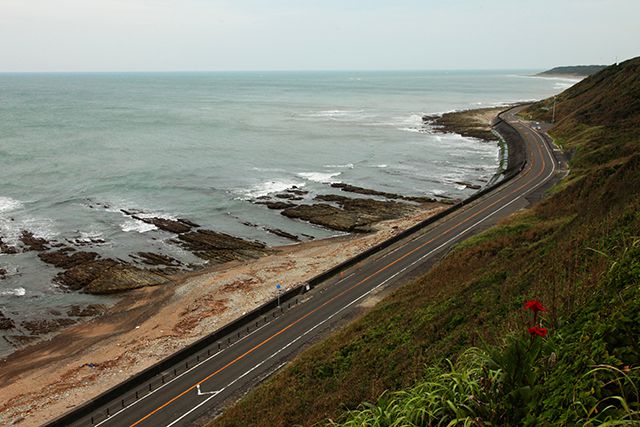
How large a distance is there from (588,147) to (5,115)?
150m

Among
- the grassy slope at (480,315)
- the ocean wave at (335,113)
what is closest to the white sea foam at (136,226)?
the grassy slope at (480,315)

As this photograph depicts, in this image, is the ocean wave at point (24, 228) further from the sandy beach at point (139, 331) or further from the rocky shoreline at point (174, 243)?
Result: the sandy beach at point (139, 331)

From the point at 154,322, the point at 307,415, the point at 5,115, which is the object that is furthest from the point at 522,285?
the point at 5,115

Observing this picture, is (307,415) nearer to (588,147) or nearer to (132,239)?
(132,239)

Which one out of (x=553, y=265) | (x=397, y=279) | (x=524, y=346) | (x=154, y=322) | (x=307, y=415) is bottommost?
(x=154, y=322)

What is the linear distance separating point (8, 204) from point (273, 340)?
48053 millimetres

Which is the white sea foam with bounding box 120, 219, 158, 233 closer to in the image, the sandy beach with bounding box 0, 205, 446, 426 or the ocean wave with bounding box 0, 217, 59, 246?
the ocean wave with bounding box 0, 217, 59, 246

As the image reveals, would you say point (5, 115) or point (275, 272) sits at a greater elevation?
point (5, 115)

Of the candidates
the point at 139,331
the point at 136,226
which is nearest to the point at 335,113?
the point at 136,226

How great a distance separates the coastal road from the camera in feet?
72.1

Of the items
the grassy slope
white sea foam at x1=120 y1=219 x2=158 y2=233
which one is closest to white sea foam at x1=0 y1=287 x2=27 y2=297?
white sea foam at x1=120 y1=219 x2=158 y2=233

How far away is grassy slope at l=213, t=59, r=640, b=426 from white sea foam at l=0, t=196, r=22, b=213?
49.9 metres

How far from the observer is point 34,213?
5519cm

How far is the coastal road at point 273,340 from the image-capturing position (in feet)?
72.1
